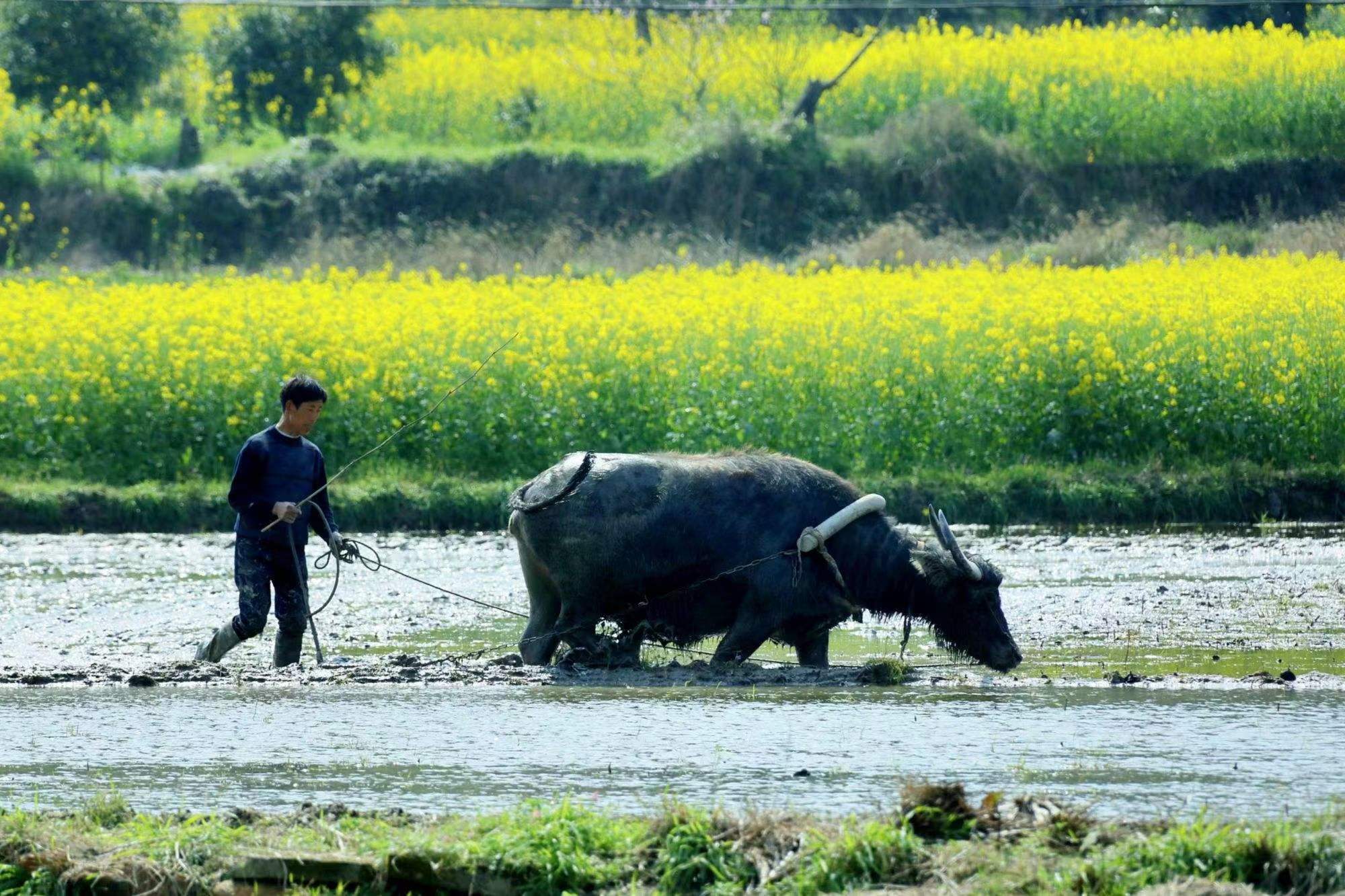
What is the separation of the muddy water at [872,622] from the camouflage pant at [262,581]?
51 cm

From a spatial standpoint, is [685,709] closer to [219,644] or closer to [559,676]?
[559,676]

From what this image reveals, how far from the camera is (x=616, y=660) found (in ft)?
32.2

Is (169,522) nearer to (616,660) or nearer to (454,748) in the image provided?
(616,660)

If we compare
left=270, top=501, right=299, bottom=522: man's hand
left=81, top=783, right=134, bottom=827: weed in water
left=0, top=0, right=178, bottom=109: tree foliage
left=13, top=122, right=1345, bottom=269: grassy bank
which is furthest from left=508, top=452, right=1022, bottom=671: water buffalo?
left=0, top=0, right=178, bottom=109: tree foliage

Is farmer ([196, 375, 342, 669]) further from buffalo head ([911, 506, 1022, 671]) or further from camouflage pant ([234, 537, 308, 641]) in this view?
buffalo head ([911, 506, 1022, 671])

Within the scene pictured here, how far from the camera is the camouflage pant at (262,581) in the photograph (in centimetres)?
928

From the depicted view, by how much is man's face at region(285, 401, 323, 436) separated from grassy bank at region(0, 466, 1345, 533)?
593 cm

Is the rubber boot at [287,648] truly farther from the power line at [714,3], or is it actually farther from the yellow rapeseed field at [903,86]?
the yellow rapeseed field at [903,86]

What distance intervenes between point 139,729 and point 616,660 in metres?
2.69

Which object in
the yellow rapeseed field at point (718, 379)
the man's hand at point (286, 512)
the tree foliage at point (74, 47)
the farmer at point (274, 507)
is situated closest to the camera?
the man's hand at point (286, 512)

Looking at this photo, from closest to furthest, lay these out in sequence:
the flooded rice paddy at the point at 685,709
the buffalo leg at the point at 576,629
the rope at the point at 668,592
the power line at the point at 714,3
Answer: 1. the flooded rice paddy at the point at 685,709
2. the rope at the point at 668,592
3. the buffalo leg at the point at 576,629
4. the power line at the point at 714,3

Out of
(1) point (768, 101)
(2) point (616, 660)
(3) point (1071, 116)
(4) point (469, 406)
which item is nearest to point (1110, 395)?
(4) point (469, 406)

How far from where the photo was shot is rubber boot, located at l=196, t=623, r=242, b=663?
371 inches

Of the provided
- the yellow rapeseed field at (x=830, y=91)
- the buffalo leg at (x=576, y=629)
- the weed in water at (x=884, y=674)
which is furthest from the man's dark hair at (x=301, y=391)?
the yellow rapeseed field at (x=830, y=91)
